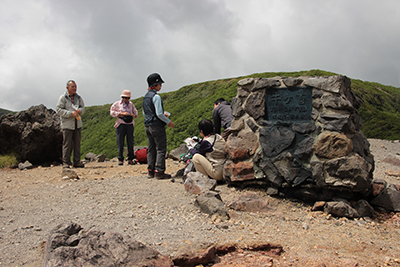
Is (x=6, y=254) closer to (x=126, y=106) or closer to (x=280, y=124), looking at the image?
(x=280, y=124)

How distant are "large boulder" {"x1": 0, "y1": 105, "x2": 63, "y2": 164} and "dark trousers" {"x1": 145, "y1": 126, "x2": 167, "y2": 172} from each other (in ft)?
13.8

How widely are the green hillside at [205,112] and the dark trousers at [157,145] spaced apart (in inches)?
156

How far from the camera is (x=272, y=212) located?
4.05 metres

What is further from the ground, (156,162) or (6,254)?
(156,162)

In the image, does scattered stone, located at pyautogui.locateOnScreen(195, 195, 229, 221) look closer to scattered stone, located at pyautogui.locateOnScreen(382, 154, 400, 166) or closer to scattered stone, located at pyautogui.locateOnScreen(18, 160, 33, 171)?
scattered stone, located at pyautogui.locateOnScreen(18, 160, 33, 171)

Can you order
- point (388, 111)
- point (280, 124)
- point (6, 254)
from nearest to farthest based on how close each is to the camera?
1. point (6, 254)
2. point (280, 124)
3. point (388, 111)

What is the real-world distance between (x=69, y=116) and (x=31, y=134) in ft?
6.43

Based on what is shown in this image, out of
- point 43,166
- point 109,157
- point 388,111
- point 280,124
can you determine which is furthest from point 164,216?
point 388,111

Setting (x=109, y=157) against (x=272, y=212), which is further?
(x=109, y=157)

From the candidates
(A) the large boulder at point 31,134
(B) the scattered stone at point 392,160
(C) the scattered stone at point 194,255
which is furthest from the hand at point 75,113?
(B) the scattered stone at point 392,160

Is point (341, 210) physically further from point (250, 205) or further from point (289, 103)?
point (289, 103)

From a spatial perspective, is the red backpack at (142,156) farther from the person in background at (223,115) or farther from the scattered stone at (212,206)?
the scattered stone at (212,206)

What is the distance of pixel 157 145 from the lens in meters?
5.65

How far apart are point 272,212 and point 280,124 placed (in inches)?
56.6
